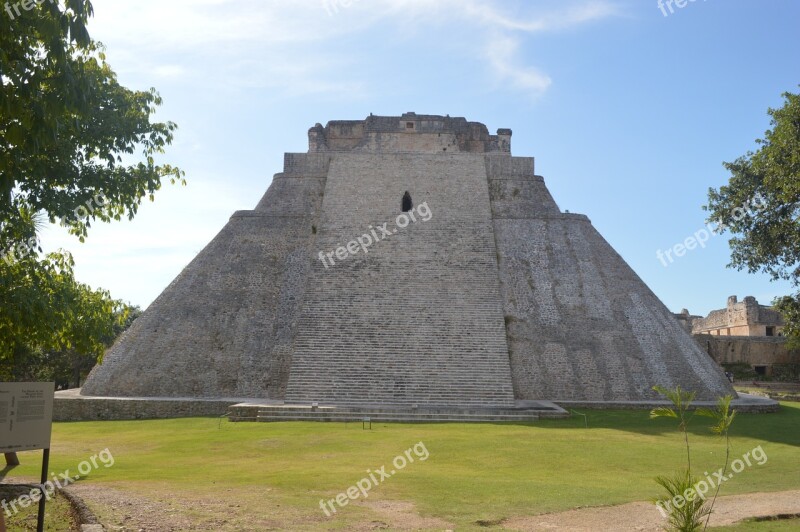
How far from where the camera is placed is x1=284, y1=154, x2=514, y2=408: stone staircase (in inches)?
640

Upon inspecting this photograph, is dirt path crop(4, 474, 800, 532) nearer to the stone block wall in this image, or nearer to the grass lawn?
the grass lawn

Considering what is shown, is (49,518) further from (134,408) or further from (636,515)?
(134,408)

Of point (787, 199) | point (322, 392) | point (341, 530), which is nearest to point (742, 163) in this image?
point (787, 199)

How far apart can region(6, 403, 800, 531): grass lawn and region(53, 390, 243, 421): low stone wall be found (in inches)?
28.0

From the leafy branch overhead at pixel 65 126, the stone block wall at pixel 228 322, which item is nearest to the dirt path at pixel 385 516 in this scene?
the leafy branch overhead at pixel 65 126

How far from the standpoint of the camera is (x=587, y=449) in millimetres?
10617

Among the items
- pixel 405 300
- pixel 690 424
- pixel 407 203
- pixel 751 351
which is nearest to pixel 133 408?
pixel 405 300

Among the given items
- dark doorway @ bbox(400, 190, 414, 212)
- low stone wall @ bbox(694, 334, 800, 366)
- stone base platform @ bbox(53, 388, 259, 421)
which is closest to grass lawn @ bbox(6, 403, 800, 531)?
stone base platform @ bbox(53, 388, 259, 421)

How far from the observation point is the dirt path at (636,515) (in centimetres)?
609

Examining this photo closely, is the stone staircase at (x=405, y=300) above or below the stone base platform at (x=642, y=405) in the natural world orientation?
above

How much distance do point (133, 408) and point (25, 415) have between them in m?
10.00

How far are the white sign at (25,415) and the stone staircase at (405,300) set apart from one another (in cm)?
946

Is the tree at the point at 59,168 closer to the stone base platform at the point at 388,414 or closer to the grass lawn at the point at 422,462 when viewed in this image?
the grass lawn at the point at 422,462

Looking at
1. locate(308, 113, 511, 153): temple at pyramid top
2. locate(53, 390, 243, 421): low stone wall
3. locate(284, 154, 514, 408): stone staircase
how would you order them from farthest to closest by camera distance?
1. locate(308, 113, 511, 153): temple at pyramid top
2. locate(284, 154, 514, 408): stone staircase
3. locate(53, 390, 243, 421): low stone wall
